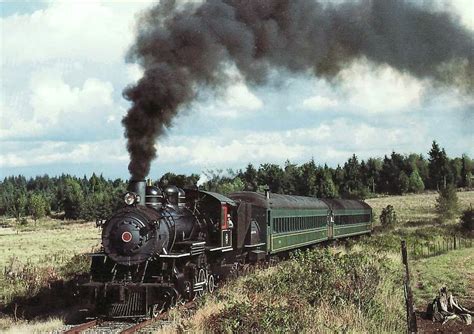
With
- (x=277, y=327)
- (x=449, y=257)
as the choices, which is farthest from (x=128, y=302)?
(x=449, y=257)

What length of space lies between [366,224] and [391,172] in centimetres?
6857

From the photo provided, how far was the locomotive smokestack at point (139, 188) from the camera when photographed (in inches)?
487

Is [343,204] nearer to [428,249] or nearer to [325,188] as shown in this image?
[428,249]

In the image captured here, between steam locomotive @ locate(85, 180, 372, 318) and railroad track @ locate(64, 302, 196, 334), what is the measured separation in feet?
0.77

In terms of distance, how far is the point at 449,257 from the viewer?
2470cm

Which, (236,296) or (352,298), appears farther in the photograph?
(236,296)

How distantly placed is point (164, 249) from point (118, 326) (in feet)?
5.80

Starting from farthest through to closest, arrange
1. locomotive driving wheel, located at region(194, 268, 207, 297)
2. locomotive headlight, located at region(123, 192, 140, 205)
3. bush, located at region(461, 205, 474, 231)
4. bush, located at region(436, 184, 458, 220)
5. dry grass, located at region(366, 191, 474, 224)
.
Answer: dry grass, located at region(366, 191, 474, 224), bush, located at region(436, 184, 458, 220), bush, located at region(461, 205, 474, 231), locomotive driving wheel, located at region(194, 268, 207, 297), locomotive headlight, located at region(123, 192, 140, 205)

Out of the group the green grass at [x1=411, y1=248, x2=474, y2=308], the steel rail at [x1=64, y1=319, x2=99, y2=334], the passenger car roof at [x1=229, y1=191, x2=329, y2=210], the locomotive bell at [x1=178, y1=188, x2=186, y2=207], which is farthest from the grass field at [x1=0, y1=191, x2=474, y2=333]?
the passenger car roof at [x1=229, y1=191, x2=329, y2=210]

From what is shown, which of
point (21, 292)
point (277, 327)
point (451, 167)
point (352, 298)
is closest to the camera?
point (277, 327)

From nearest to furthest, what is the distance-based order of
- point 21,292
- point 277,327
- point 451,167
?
point 277,327 → point 21,292 → point 451,167

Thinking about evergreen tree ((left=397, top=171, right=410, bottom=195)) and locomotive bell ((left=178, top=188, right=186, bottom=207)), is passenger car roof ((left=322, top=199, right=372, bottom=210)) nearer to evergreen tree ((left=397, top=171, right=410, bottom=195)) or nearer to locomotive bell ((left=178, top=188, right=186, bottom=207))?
locomotive bell ((left=178, top=188, right=186, bottom=207))

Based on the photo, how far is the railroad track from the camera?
10.7m

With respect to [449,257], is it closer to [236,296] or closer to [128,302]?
[236,296]
